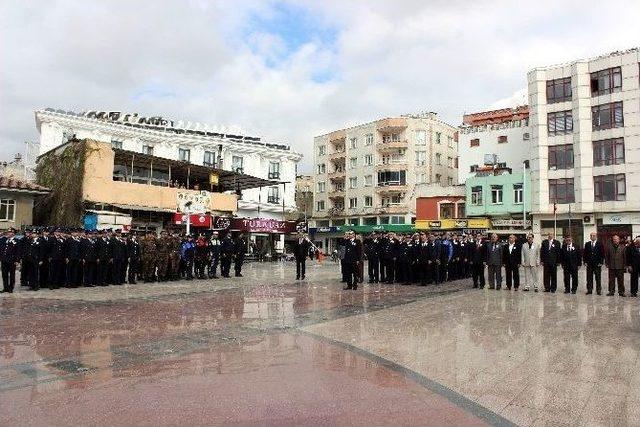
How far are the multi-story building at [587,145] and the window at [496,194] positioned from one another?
10.8ft

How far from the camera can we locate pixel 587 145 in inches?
1751

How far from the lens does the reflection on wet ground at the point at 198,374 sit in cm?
478

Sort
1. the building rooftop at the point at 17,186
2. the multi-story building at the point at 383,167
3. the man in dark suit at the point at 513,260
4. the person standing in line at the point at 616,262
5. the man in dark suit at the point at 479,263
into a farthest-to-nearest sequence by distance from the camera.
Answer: the multi-story building at the point at 383,167
the building rooftop at the point at 17,186
the man in dark suit at the point at 479,263
the man in dark suit at the point at 513,260
the person standing in line at the point at 616,262

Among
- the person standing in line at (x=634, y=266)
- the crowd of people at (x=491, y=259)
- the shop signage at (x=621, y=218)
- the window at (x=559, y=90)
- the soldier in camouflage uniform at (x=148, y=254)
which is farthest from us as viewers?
the window at (x=559, y=90)

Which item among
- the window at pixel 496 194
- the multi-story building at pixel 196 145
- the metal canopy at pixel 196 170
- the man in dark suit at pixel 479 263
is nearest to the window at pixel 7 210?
the metal canopy at pixel 196 170

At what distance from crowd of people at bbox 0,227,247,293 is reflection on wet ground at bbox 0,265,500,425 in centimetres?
465

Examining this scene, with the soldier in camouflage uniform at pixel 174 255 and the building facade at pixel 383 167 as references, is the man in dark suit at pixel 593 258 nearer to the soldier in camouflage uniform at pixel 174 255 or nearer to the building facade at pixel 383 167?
the soldier in camouflage uniform at pixel 174 255

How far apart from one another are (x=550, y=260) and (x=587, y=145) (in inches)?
1258

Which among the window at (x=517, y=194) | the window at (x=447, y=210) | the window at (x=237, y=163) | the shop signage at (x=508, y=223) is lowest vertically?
the shop signage at (x=508, y=223)

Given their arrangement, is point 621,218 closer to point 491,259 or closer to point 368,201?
point 368,201

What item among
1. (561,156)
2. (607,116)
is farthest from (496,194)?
(607,116)

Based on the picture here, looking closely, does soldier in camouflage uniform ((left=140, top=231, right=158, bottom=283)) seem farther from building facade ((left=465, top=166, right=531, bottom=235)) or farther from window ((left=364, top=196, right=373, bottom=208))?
window ((left=364, top=196, right=373, bottom=208))

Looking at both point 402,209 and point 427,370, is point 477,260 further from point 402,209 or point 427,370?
point 402,209

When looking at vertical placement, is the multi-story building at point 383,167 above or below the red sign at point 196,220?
above
